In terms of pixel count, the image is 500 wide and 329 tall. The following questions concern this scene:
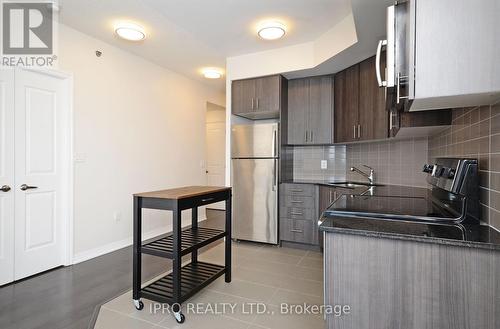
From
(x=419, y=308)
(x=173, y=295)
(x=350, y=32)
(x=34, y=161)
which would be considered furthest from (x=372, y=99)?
(x=34, y=161)

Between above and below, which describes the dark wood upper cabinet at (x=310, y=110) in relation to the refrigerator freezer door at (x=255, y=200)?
Result: above

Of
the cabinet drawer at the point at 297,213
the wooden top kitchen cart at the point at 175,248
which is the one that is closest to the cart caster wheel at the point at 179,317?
the wooden top kitchen cart at the point at 175,248

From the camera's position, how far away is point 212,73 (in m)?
4.44

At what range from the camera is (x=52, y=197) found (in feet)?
9.51

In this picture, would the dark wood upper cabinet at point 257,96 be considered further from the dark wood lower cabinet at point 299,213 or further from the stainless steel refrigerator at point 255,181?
the dark wood lower cabinet at point 299,213

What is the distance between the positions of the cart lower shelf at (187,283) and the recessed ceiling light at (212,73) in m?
3.03

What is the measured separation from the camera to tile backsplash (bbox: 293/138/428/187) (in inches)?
122

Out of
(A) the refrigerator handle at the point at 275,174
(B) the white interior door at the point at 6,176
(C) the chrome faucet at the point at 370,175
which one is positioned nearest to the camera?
(B) the white interior door at the point at 6,176

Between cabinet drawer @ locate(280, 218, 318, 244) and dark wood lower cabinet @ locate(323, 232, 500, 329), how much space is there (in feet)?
7.82

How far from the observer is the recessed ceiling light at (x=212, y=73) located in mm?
4387

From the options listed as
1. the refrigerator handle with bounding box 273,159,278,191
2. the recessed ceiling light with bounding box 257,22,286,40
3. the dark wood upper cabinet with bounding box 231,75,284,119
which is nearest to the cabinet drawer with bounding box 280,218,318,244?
the refrigerator handle with bounding box 273,159,278,191

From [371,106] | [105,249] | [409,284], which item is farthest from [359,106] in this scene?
[105,249]

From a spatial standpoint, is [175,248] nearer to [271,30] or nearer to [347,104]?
[271,30]

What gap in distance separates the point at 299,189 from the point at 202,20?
2.29m
